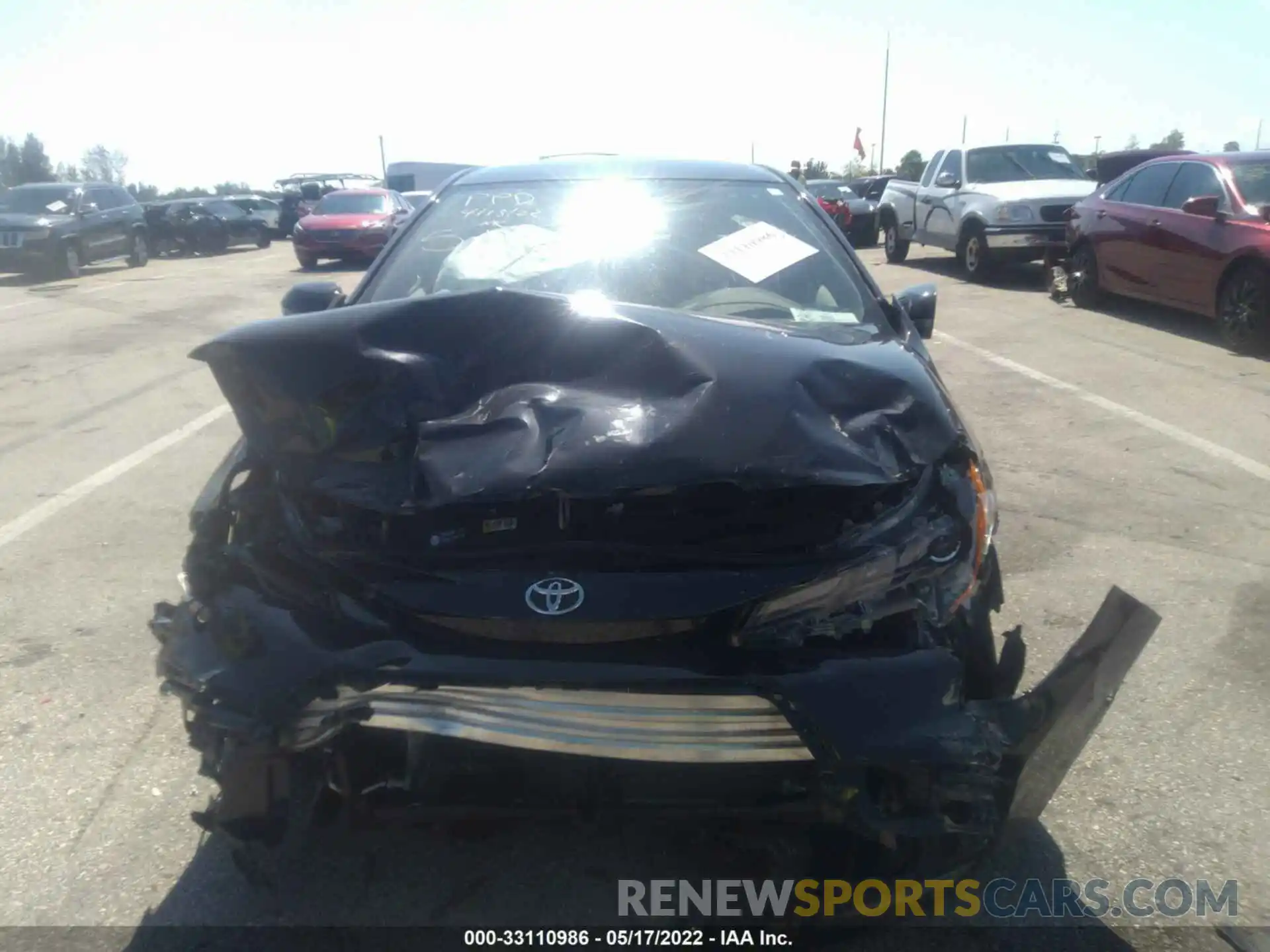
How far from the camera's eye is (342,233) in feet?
69.7

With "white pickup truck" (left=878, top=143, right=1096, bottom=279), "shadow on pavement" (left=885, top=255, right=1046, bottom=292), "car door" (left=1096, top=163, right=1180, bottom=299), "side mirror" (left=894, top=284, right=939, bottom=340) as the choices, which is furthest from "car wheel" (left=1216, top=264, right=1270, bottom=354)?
"side mirror" (left=894, top=284, right=939, bottom=340)

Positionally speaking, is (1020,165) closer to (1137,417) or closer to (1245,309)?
(1245,309)

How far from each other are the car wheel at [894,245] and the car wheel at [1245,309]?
912cm

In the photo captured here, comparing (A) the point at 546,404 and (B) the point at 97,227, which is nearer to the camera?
(A) the point at 546,404

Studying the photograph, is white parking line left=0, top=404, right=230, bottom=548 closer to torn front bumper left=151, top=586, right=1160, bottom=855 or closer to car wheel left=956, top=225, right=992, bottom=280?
torn front bumper left=151, top=586, right=1160, bottom=855

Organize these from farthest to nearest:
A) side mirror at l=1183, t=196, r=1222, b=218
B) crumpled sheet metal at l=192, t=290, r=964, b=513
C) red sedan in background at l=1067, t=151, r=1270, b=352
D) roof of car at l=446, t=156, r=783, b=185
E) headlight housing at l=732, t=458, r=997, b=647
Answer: side mirror at l=1183, t=196, r=1222, b=218, red sedan in background at l=1067, t=151, r=1270, b=352, roof of car at l=446, t=156, r=783, b=185, crumpled sheet metal at l=192, t=290, r=964, b=513, headlight housing at l=732, t=458, r=997, b=647

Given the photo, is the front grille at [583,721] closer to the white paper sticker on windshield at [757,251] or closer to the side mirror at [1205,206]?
the white paper sticker on windshield at [757,251]

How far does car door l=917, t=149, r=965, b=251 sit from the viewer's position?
1563 centimetres

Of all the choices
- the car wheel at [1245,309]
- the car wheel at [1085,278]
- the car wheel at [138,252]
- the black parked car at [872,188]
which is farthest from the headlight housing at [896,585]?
the black parked car at [872,188]

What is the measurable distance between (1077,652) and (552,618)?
1.13 metres

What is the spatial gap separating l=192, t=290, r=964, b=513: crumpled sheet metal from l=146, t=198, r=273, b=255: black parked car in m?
27.1

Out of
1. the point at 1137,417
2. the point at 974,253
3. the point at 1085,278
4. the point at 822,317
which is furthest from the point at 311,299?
the point at 974,253

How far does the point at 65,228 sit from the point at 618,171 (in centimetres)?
1942

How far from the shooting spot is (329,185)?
37.5 m
